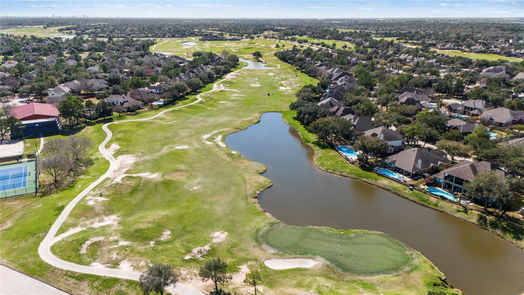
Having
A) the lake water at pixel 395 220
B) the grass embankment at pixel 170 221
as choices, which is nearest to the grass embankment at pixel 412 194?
the lake water at pixel 395 220

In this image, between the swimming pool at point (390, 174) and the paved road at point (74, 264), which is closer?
the paved road at point (74, 264)

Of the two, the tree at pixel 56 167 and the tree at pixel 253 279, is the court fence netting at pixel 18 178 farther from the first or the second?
the tree at pixel 253 279

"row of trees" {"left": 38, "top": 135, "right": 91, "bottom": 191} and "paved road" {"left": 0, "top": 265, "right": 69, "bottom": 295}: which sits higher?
"row of trees" {"left": 38, "top": 135, "right": 91, "bottom": 191}

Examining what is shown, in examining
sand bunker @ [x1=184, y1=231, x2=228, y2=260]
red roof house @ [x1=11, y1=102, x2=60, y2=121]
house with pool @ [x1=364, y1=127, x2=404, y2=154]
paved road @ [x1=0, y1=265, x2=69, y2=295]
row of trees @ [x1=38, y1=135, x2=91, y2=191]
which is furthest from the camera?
red roof house @ [x1=11, y1=102, x2=60, y2=121]

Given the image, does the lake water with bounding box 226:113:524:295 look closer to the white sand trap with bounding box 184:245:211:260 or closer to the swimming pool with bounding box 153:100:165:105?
the white sand trap with bounding box 184:245:211:260

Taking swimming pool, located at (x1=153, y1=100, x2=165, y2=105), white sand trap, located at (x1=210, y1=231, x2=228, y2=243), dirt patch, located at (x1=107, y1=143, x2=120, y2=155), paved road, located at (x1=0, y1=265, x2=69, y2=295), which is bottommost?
paved road, located at (x1=0, y1=265, x2=69, y2=295)

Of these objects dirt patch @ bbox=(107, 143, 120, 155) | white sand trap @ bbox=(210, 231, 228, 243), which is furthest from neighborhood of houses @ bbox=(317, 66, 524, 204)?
dirt patch @ bbox=(107, 143, 120, 155)
